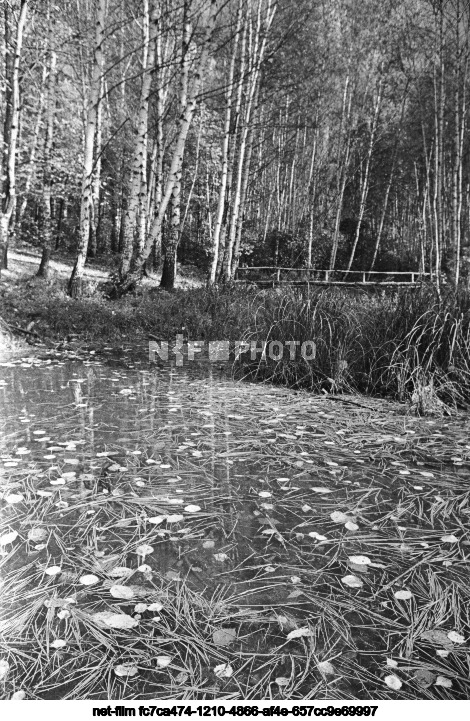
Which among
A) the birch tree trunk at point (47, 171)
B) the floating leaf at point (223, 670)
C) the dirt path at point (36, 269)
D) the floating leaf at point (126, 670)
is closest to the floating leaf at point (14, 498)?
the floating leaf at point (126, 670)

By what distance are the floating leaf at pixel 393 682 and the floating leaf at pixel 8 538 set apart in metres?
1.42

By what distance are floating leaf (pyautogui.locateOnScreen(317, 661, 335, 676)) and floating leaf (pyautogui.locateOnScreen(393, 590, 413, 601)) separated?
406 millimetres

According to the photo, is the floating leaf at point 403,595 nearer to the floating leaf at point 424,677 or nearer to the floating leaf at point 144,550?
the floating leaf at point 424,677

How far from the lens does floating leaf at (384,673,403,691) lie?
3.87 feet

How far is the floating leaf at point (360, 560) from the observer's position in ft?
5.66

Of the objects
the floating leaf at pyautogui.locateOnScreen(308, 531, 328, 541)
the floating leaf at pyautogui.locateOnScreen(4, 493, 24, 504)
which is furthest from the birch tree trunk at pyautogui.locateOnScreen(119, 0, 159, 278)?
the floating leaf at pyautogui.locateOnScreen(308, 531, 328, 541)

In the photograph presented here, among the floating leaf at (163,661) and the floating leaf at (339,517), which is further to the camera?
the floating leaf at (339,517)

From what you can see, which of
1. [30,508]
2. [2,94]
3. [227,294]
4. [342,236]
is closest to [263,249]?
[342,236]

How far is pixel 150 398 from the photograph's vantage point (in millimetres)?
4203

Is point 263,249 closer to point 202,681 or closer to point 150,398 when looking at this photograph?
point 150,398

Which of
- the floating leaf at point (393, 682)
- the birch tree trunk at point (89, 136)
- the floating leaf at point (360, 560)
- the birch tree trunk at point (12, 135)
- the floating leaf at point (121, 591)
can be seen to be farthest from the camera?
the birch tree trunk at point (12, 135)

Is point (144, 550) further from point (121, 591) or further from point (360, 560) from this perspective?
point (360, 560)

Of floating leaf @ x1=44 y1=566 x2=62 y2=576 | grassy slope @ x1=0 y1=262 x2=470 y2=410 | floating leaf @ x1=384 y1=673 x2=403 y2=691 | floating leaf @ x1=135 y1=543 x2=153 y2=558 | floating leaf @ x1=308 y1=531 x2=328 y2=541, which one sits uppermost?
grassy slope @ x1=0 y1=262 x2=470 y2=410

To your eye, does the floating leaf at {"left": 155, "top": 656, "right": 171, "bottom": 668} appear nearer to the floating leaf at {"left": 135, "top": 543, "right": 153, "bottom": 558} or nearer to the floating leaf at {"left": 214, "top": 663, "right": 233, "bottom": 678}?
the floating leaf at {"left": 214, "top": 663, "right": 233, "bottom": 678}
